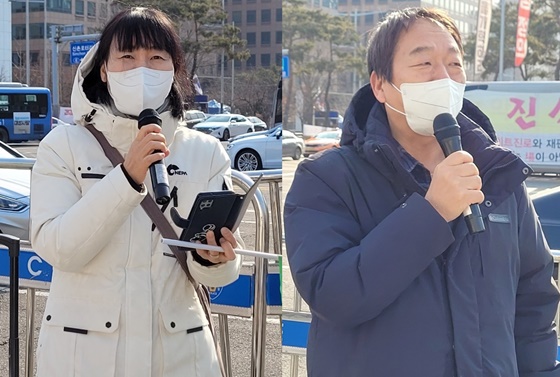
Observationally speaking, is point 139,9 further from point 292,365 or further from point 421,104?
point 292,365

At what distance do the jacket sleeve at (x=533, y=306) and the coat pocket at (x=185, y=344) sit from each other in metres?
0.80

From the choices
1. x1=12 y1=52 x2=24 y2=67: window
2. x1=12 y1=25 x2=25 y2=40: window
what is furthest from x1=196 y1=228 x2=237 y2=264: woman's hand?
x1=12 y1=52 x2=24 y2=67: window

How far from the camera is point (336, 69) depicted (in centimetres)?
264

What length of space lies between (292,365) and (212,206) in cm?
161

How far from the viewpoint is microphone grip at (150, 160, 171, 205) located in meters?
1.82

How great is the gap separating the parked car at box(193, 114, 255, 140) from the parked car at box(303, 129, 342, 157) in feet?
0.69

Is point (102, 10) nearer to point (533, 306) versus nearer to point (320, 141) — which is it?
point (320, 141)

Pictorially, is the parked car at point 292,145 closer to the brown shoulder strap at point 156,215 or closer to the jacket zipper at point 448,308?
the brown shoulder strap at point 156,215

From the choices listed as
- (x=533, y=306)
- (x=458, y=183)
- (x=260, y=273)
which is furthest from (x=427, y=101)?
(x=260, y=273)

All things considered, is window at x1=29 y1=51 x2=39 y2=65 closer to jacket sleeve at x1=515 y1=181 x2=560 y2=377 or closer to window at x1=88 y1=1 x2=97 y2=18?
window at x1=88 y1=1 x2=97 y2=18

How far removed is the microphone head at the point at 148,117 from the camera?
6.56 feet

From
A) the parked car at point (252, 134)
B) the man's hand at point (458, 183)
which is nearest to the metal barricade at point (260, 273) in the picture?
the parked car at point (252, 134)

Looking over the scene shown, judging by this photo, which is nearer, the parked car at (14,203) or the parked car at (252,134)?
the parked car at (252,134)

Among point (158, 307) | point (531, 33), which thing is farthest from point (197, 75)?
point (531, 33)
